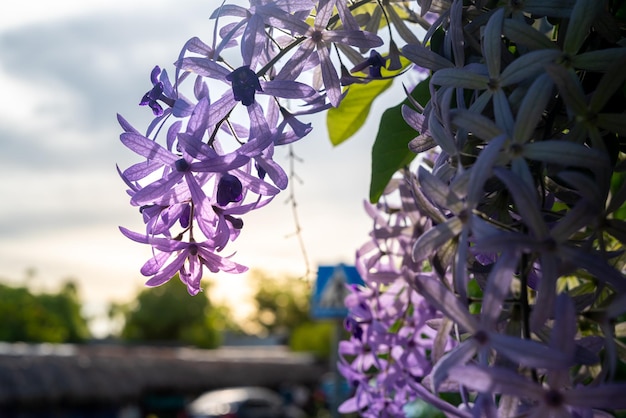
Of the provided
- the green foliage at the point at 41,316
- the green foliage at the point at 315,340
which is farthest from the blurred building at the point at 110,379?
the green foliage at the point at 41,316

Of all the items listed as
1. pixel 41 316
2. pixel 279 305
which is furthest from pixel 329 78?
pixel 279 305

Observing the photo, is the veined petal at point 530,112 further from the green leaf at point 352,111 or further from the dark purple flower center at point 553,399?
the green leaf at point 352,111

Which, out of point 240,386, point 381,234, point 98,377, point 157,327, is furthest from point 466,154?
point 157,327

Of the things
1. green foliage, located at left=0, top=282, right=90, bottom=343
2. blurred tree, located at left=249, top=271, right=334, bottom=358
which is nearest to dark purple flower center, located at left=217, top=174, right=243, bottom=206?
green foliage, located at left=0, top=282, right=90, bottom=343

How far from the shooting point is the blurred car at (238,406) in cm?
994

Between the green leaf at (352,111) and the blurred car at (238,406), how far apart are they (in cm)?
936

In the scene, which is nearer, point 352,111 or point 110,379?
point 352,111

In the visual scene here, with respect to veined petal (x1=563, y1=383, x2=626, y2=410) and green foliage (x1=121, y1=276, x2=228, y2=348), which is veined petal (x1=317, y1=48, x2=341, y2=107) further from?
green foliage (x1=121, y1=276, x2=228, y2=348)

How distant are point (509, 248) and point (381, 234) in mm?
300

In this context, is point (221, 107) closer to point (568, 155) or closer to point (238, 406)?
point (568, 155)

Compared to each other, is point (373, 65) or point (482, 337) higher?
point (373, 65)

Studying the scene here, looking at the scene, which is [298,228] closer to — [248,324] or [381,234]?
[381,234]

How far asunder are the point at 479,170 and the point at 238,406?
36.6ft

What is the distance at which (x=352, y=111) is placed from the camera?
69cm
